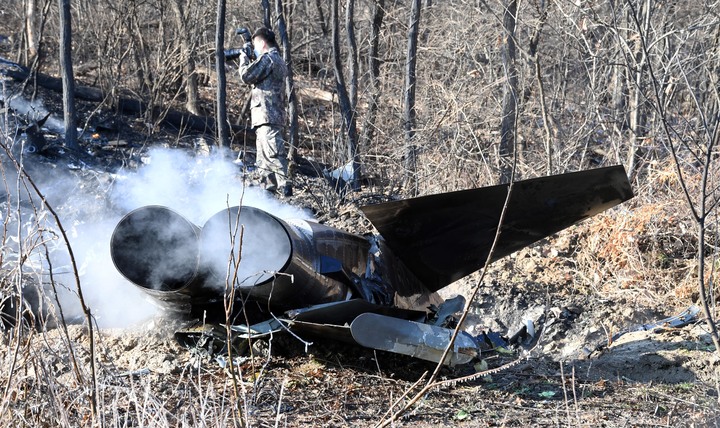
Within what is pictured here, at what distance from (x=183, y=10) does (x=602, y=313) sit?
8.83 meters

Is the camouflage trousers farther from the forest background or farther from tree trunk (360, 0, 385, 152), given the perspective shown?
tree trunk (360, 0, 385, 152)

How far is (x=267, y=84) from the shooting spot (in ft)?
33.0

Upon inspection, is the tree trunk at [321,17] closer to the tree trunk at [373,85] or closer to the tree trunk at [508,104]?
the tree trunk at [373,85]

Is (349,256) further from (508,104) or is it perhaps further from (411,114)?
(508,104)

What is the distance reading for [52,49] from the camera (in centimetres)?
1534

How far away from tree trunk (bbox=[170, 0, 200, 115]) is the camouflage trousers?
8.75 feet

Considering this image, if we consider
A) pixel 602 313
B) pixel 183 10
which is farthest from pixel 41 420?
pixel 183 10

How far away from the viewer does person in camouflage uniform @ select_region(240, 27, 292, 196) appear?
9.88 m

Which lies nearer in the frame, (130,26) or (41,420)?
(41,420)

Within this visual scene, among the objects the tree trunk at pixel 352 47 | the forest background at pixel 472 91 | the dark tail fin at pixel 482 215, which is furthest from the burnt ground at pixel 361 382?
the tree trunk at pixel 352 47

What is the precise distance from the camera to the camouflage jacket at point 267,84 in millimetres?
9844

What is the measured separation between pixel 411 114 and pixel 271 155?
7.53ft

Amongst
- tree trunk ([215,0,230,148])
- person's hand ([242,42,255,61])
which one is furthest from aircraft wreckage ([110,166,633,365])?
tree trunk ([215,0,230,148])

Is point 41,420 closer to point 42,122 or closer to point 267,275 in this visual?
point 267,275
